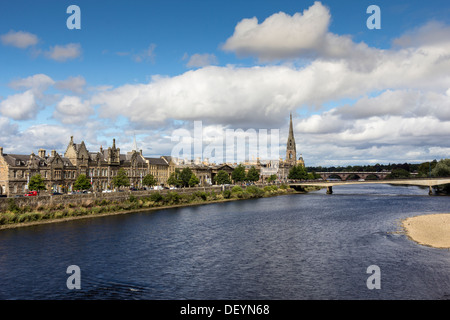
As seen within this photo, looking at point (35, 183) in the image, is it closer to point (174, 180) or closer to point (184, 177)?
point (174, 180)

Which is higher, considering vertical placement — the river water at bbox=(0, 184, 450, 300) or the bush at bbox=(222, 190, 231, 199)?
the bush at bbox=(222, 190, 231, 199)

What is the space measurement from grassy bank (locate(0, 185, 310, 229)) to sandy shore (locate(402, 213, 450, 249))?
2447 inches

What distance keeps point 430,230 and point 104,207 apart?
66.7m

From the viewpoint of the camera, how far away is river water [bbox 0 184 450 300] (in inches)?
1312

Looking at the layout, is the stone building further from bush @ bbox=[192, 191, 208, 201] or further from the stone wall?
bush @ bbox=[192, 191, 208, 201]

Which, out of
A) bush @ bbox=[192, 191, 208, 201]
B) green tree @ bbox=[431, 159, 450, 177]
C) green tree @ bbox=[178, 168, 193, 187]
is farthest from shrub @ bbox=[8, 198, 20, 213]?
green tree @ bbox=[431, 159, 450, 177]

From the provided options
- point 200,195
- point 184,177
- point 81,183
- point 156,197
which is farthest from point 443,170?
point 81,183

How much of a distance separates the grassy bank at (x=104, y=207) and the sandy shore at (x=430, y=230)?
204 ft

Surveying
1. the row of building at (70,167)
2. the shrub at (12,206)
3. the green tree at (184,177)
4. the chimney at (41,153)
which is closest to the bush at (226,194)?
the green tree at (184,177)

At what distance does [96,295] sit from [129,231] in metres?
30.9

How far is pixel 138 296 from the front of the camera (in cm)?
3238

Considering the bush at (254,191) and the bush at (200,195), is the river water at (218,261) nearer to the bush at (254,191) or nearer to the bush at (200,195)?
the bush at (200,195)
